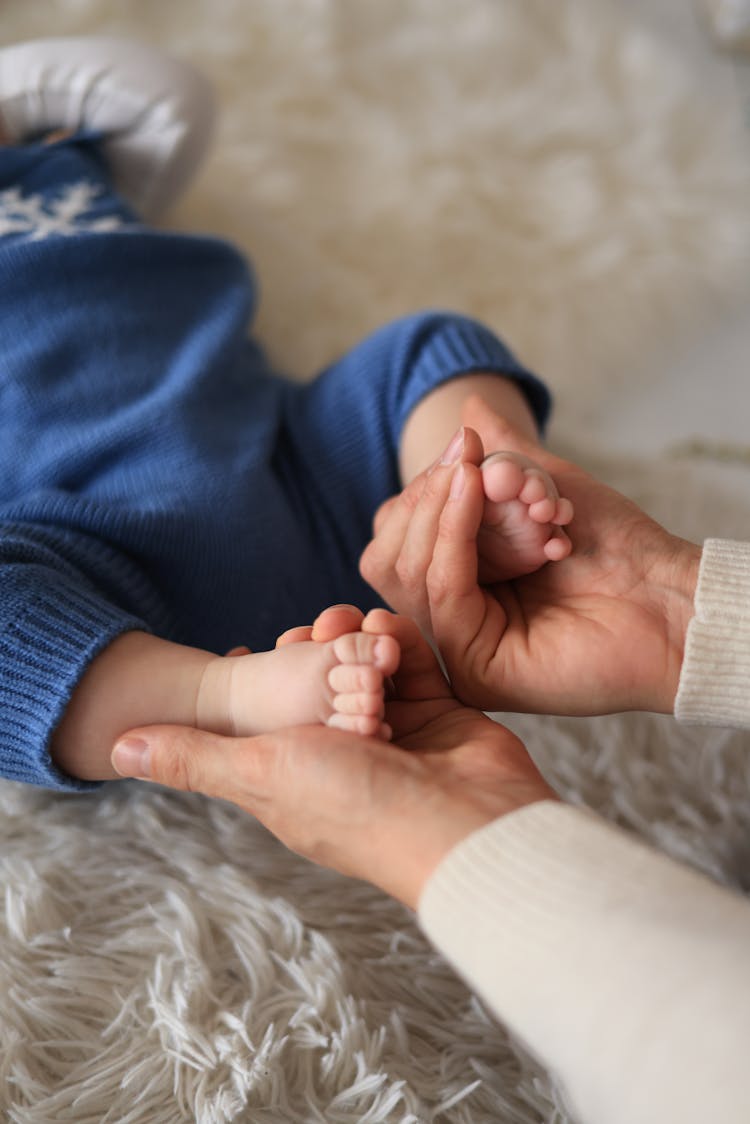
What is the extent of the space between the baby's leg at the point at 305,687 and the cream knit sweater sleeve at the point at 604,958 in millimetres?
118

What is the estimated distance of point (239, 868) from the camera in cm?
81

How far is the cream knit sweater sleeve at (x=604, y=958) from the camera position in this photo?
45 centimetres

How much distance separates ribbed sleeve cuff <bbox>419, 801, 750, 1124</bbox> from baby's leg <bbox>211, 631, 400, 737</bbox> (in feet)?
0.39

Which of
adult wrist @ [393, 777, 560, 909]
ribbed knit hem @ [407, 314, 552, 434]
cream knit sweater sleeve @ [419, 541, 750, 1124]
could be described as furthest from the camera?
ribbed knit hem @ [407, 314, 552, 434]

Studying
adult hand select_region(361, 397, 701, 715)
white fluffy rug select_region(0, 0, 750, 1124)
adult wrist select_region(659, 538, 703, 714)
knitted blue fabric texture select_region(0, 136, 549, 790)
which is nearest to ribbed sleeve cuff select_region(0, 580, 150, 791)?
knitted blue fabric texture select_region(0, 136, 549, 790)

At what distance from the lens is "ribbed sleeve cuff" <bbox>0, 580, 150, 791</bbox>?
2.38 ft

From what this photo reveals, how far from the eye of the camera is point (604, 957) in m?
0.49

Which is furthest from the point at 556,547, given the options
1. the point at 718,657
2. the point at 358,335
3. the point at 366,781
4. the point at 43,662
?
the point at 358,335

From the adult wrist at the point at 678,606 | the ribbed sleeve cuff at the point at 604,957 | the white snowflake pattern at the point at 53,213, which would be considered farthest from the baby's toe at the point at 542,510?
the white snowflake pattern at the point at 53,213

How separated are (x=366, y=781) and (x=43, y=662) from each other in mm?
269

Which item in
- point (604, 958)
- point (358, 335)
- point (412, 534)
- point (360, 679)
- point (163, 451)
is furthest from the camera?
point (358, 335)

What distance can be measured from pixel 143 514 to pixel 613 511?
1.19ft

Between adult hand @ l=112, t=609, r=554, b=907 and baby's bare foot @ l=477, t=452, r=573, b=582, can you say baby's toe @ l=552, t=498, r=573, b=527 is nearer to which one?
baby's bare foot @ l=477, t=452, r=573, b=582

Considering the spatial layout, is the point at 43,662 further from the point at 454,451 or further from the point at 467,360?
the point at 467,360
